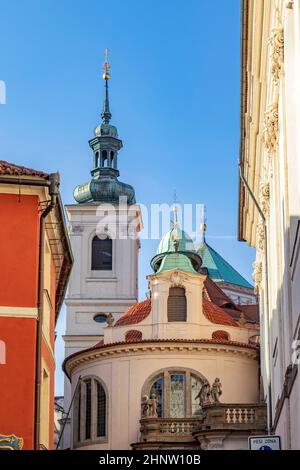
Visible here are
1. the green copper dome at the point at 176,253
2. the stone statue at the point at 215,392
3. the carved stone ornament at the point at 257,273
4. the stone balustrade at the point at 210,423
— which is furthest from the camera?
the green copper dome at the point at 176,253

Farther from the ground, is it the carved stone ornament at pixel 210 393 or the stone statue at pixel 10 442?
the carved stone ornament at pixel 210 393

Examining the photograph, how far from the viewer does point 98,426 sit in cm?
4750

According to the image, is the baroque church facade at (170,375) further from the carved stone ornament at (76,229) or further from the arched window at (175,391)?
the carved stone ornament at (76,229)

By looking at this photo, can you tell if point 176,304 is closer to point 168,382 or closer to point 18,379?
point 168,382

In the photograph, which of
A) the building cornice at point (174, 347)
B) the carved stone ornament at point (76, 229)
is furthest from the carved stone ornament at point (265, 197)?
the carved stone ornament at point (76, 229)

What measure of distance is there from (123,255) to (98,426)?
21458mm

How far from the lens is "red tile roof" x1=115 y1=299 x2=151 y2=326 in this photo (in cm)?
4941

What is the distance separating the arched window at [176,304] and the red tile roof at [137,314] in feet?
3.52

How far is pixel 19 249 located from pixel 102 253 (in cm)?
4573

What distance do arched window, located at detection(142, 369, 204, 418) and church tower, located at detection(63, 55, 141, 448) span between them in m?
16.9

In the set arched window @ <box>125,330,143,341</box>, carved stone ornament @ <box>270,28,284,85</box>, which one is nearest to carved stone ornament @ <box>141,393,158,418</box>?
arched window @ <box>125,330,143,341</box>

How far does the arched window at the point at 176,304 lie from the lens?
161 feet

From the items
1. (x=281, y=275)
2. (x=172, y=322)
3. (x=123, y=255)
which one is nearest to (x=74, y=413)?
(x=172, y=322)
